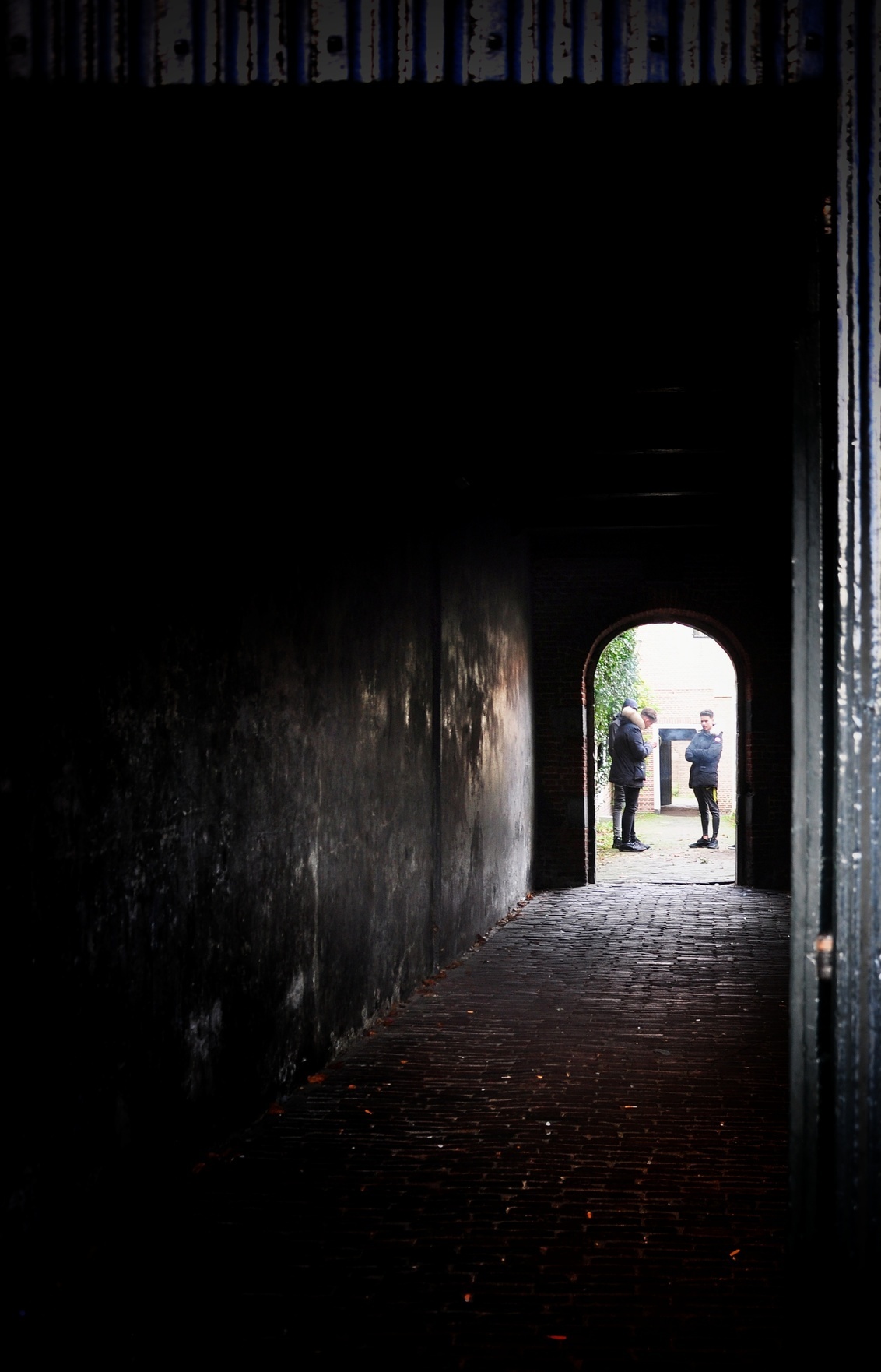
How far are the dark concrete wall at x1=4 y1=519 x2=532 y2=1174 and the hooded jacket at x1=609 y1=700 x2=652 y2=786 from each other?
26.9 feet

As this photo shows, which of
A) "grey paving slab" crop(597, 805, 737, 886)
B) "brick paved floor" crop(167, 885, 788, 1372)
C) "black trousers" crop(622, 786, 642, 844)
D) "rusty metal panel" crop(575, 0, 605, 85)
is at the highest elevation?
"rusty metal panel" crop(575, 0, 605, 85)

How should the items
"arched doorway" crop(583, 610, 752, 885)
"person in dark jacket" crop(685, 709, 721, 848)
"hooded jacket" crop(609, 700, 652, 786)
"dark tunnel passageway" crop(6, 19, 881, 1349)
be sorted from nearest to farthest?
"dark tunnel passageway" crop(6, 19, 881, 1349) → "hooded jacket" crop(609, 700, 652, 786) → "person in dark jacket" crop(685, 709, 721, 848) → "arched doorway" crop(583, 610, 752, 885)

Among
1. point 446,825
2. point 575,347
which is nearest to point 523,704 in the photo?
point 446,825

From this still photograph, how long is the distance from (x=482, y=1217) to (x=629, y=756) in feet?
40.5

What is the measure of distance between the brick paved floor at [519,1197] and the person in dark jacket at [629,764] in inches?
350

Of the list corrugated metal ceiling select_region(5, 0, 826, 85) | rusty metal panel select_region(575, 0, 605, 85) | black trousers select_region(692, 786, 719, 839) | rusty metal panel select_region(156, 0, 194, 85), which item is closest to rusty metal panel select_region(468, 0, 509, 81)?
corrugated metal ceiling select_region(5, 0, 826, 85)

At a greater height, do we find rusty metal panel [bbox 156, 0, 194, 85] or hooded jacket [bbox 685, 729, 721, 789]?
rusty metal panel [bbox 156, 0, 194, 85]

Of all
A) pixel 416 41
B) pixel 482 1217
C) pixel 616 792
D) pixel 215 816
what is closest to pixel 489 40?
pixel 416 41

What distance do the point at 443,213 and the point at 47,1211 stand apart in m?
3.54

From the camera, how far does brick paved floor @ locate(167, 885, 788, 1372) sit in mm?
2986

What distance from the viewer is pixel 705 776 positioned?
54.6 ft

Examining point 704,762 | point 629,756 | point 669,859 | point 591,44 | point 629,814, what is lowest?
point 669,859

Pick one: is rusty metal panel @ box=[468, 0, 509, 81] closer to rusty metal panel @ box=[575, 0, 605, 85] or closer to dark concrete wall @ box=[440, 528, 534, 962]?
rusty metal panel @ box=[575, 0, 605, 85]

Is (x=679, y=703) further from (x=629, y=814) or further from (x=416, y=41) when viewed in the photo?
(x=416, y=41)
